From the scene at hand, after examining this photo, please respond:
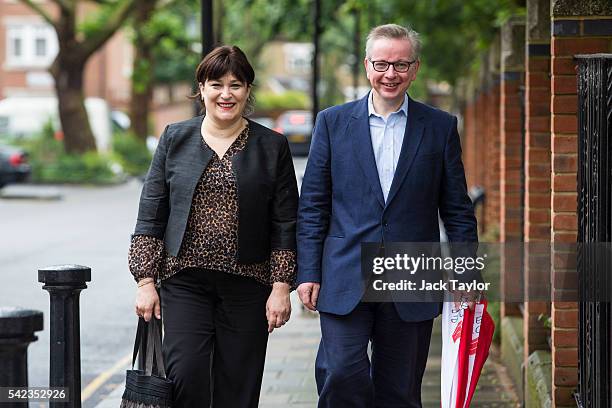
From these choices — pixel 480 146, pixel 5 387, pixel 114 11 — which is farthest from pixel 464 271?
pixel 114 11

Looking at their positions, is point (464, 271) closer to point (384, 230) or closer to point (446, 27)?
point (384, 230)

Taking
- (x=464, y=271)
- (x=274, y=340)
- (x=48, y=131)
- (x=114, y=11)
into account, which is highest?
(x=114, y=11)

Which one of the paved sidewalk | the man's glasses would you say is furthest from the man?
the paved sidewalk

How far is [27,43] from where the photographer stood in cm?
5688

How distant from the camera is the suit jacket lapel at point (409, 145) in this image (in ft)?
15.8

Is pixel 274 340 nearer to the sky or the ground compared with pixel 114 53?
nearer to the ground

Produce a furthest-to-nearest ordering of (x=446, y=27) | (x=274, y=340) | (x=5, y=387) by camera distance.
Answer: (x=446, y=27) < (x=274, y=340) < (x=5, y=387)

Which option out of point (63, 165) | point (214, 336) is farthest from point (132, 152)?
point (214, 336)

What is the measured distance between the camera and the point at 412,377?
4.89 meters

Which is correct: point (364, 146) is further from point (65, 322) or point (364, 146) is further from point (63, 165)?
point (63, 165)

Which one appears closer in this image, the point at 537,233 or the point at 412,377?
the point at 412,377

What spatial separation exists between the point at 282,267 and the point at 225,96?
2.28 ft

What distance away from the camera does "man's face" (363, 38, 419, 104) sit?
15.7 ft

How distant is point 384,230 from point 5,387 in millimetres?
1570
